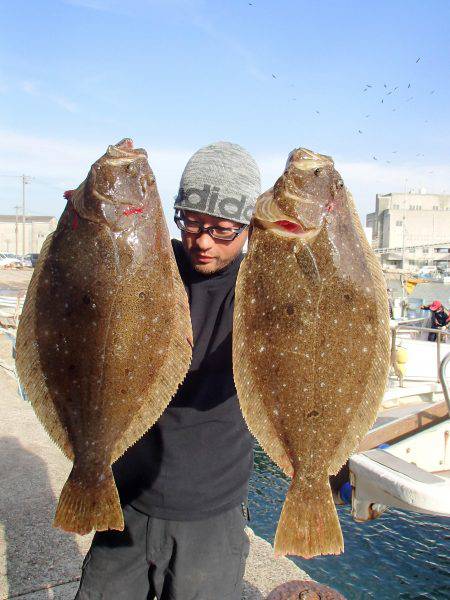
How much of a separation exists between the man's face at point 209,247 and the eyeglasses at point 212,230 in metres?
0.01

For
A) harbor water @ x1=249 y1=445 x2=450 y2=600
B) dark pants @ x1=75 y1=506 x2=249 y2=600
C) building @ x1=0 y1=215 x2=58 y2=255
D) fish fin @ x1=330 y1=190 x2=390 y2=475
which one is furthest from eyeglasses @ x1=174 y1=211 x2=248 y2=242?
building @ x1=0 y1=215 x2=58 y2=255

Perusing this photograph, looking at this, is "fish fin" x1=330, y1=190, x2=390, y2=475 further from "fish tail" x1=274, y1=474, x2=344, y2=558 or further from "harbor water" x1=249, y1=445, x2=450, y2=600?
"harbor water" x1=249, y1=445, x2=450, y2=600

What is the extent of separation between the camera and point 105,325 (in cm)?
191

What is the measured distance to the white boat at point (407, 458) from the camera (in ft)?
15.6

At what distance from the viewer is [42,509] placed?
14.8 ft

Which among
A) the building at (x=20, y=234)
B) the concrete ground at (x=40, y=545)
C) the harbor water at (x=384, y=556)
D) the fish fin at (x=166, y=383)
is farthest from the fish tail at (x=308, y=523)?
the building at (x=20, y=234)

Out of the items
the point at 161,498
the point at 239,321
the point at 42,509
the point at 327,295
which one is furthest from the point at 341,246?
the point at 42,509

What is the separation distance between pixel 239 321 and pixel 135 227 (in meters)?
0.51

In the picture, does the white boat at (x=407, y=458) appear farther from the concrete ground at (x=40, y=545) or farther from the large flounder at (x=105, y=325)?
the large flounder at (x=105, y=325)

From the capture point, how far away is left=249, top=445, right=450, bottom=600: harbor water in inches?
241

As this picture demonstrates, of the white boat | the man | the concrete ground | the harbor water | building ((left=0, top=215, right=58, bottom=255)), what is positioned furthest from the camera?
building ((left=0, top=215, right=58, bottom=255))

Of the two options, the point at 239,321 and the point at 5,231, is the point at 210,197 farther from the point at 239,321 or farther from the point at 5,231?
the point at 5,231

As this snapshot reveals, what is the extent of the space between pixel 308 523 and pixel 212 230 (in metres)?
1.17

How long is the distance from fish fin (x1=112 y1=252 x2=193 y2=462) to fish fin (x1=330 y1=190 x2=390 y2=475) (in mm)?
670
